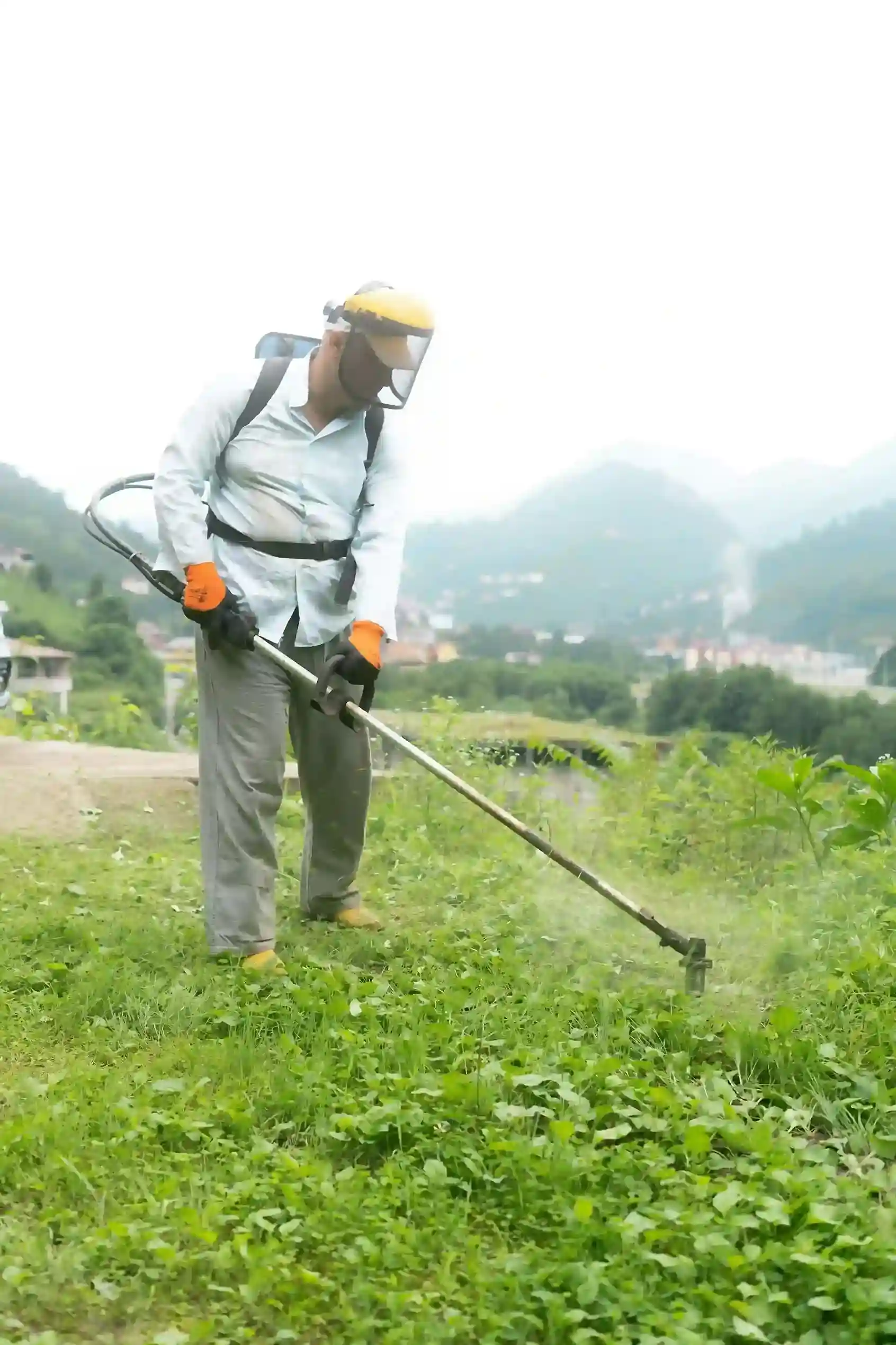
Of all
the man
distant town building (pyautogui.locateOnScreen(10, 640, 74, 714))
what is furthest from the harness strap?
distant town building (pyautogui.locateOnScreen(10, 640, 74, 714))

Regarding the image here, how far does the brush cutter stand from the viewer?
2.99 m

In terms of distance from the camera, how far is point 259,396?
3.38 meters

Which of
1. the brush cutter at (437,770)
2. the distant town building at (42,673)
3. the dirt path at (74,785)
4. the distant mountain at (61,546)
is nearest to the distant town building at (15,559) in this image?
the distant mountain at (61,546)

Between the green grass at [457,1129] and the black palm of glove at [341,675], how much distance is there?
61 cm

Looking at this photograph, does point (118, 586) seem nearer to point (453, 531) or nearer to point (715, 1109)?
point (453, 531)

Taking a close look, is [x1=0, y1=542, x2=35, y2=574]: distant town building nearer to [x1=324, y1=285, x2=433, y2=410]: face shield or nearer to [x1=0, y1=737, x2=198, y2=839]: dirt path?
[x1=0, y1=737, x2=198, y2=839]: dirt path

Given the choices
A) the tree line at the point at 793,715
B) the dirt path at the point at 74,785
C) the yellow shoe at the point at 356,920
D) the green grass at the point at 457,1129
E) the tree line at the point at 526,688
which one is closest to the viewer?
the green grass at the point at 457,1129

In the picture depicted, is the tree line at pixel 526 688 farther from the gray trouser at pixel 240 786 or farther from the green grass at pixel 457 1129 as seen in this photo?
the gray trouser at pixel 240 786

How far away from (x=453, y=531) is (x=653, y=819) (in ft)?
5.75

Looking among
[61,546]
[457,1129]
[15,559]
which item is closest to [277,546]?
[457,1129]

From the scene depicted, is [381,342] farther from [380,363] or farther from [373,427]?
[373,427]

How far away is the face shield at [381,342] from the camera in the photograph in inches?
126

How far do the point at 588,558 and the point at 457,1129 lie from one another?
157 inches

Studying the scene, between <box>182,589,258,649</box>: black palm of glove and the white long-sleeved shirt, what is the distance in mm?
128
